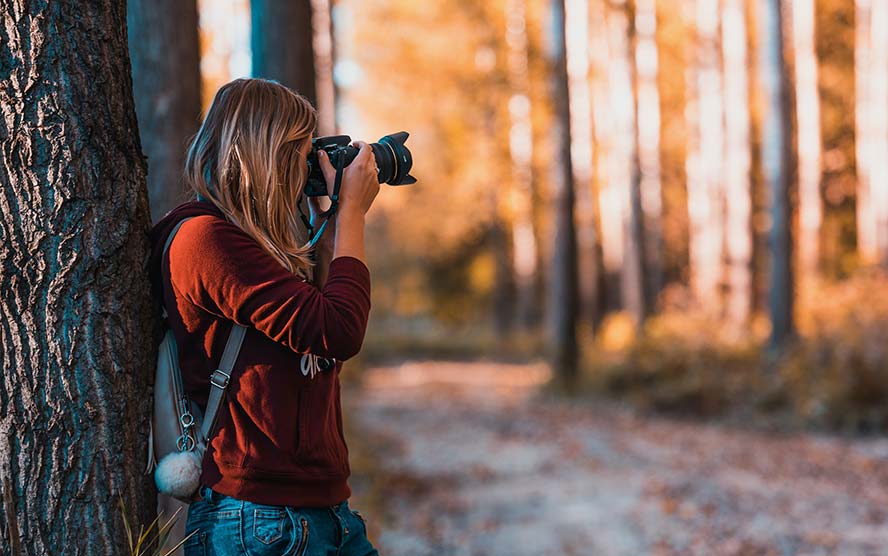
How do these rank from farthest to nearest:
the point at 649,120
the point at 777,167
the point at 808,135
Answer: the point at 649,120 → the point at 808,135 → the point at 777,167

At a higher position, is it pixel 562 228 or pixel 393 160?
pixel 562 228

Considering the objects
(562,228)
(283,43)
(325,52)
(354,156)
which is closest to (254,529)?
(354,156)

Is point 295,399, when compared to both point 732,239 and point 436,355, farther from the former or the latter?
point 436,355

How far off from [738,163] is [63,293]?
16293 millimetres

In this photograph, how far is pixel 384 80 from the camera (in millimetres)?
25891

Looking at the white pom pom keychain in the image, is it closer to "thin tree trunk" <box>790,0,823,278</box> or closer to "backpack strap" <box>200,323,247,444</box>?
"backpack strap" <box>200,323,247,444</box>

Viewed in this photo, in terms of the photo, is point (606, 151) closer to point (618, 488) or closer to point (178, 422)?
point (618, 488)

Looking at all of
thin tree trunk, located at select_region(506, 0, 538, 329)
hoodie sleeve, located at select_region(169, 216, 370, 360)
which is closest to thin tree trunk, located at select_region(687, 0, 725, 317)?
thin tree trunk, located at select_region(506, 0, 538, 329)

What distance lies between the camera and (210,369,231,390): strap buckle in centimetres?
237

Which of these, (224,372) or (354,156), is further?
(354,156)

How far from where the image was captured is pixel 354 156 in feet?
8.60

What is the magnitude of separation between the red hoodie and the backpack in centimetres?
3

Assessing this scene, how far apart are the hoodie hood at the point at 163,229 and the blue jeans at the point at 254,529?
56cm

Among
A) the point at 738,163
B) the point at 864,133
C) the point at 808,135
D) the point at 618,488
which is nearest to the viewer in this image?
the point at 618,488
